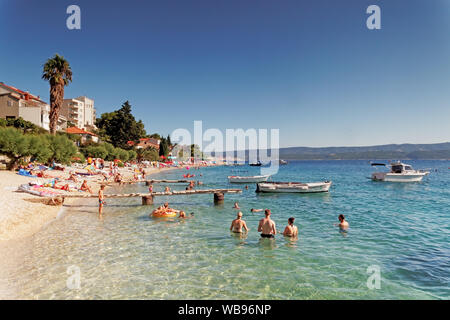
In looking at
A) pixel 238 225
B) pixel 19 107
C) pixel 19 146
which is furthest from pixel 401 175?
pixel 19 107

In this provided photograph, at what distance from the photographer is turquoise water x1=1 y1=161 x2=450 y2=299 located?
781cm

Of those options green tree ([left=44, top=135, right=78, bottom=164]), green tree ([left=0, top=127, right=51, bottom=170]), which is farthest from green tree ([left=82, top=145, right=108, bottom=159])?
green tree ([left=0, top=127, right=51, bottom=170])

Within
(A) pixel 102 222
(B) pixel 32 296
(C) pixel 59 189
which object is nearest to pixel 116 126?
(C) pixel 59 189

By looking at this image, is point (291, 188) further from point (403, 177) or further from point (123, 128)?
point (123, 128)

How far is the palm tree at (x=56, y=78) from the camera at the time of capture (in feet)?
139

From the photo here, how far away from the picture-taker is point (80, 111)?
115812 mm

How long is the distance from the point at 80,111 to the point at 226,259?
12893cm

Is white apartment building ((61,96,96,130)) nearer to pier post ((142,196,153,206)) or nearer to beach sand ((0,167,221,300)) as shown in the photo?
beach sand ((0,167,221,300))
